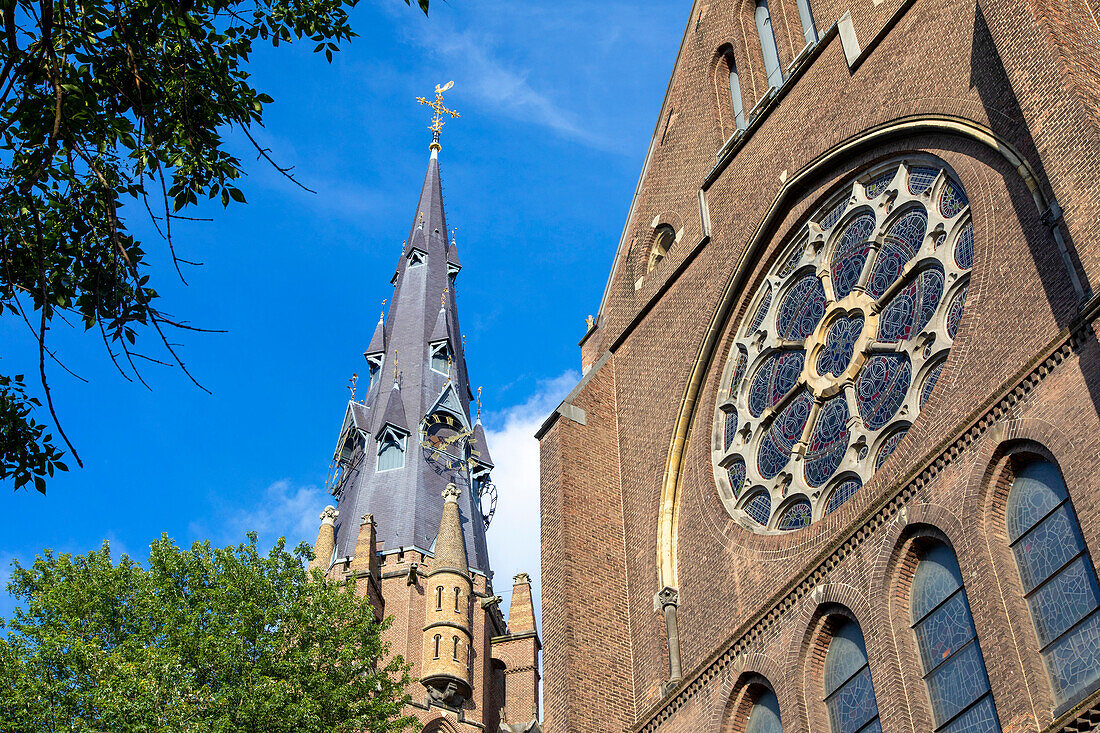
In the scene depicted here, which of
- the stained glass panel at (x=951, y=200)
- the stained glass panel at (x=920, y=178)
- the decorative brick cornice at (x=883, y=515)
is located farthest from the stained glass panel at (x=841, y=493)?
the stained glass panel at (x=920, y=178)

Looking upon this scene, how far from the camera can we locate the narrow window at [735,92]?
1736cm

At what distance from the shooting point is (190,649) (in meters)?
16.8

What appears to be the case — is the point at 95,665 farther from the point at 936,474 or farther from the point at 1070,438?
the point at 1070,438

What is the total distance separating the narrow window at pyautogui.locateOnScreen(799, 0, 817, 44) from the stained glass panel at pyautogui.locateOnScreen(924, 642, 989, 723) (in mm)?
9129

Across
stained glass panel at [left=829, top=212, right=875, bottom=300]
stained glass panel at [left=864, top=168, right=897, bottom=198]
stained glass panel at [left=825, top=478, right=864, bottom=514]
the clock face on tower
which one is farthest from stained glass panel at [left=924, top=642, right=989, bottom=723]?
the clock face on tower

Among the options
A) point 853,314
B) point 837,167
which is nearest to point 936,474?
point 853,314

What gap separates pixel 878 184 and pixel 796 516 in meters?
3.79

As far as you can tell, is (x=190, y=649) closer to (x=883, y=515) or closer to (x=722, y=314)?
(x=722, y=314)

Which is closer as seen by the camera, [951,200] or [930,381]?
[930,381]

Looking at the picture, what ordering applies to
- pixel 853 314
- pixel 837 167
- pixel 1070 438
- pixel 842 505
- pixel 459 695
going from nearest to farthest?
pixel 1070 438 < pixel 842 505 < pixel 853 314 < pixel 837 167 < pixel 459 695

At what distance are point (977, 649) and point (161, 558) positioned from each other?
1274cm

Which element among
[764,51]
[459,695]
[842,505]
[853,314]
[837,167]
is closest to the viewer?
[842,505]

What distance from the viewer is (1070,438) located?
9.22m

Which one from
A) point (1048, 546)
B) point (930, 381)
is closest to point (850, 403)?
point (930, 381)
